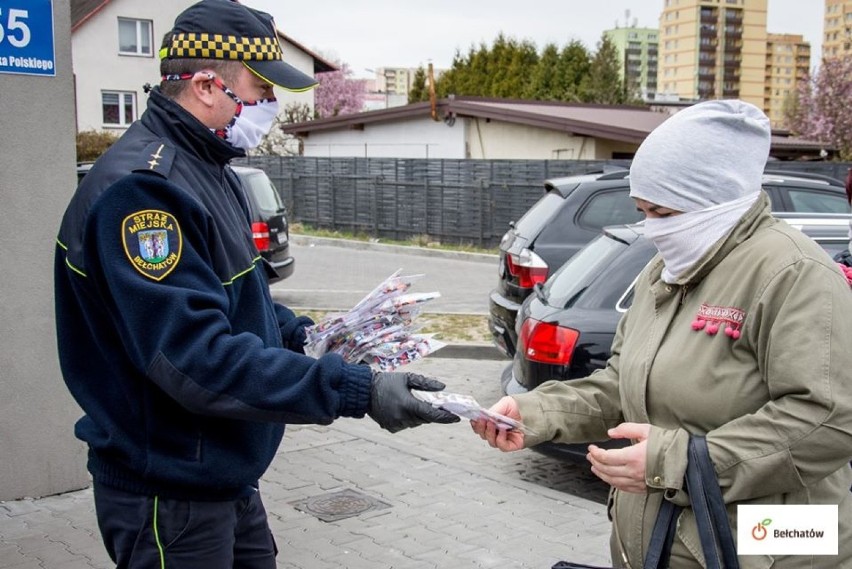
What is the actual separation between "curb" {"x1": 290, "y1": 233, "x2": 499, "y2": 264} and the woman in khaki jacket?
17.3m

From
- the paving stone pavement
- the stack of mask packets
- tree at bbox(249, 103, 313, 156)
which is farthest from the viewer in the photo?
tree at bbox(249, 103, 313, 156)

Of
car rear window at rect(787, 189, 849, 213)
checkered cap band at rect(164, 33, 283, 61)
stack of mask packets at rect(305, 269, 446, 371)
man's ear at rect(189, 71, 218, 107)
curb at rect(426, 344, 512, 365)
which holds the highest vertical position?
checkered cap band at rect(164, 33, 283, 61)

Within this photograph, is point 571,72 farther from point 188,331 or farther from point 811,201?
point 188,331

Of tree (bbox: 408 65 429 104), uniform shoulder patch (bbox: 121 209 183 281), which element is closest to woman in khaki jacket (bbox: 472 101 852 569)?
uniform shoulder patch (bbox: 121 209 183 281)

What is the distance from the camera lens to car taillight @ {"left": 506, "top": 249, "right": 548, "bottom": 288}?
9.35 meters

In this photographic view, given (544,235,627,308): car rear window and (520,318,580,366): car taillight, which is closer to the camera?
(520,318,580,366): car taillight

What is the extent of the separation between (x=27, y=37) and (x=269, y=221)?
8567 mm

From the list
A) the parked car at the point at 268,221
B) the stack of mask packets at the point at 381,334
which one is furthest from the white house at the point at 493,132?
the stack of mask packets at the point at 381,334

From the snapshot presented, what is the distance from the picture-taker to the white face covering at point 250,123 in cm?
277

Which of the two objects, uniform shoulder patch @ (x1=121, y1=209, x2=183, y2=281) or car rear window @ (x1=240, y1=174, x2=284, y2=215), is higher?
uniform shoulder patch @ (x1=121, y1=209, x2=183, y2=281)

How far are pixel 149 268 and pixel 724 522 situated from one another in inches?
58.9

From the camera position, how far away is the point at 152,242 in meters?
2.38

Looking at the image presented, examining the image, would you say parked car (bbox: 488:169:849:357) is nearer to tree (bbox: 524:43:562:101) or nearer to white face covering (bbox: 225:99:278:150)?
white face covering (bbox: 225:99:278:150)

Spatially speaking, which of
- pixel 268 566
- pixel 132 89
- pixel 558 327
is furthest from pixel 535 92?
pixel 268 566
